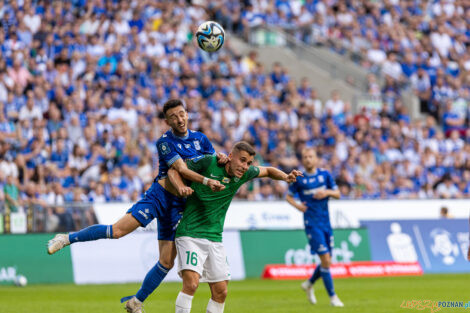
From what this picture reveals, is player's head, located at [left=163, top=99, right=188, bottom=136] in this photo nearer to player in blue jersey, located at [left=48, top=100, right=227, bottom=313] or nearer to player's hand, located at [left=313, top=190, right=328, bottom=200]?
player in blue jersey, located at [left=48, top=100, right=227, bottom=313]

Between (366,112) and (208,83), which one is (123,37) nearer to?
(208,83)

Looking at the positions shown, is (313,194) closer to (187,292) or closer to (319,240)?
(319,240)

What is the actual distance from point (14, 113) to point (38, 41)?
10.4ft

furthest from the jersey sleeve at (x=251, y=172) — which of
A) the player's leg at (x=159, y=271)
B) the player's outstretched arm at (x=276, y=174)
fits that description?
the player's leg at (x=159, y=271)

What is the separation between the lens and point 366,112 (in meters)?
30.2

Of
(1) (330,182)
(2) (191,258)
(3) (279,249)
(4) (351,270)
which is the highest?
(2) (191,258)

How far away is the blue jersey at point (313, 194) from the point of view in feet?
51.0

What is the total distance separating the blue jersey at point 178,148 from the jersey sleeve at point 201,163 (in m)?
0.56

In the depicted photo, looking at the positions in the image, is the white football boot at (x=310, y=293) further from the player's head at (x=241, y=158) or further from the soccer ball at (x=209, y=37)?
the player's head at (x=241, y=158)

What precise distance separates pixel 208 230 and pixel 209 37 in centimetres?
349

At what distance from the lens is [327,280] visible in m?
14.9

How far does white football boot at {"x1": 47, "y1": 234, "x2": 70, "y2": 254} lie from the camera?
10500 mm

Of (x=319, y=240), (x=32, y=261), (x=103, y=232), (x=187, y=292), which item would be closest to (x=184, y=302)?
(x=187, y=292)

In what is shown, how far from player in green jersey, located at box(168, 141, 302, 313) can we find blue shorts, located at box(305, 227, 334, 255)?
5408 millimetres
